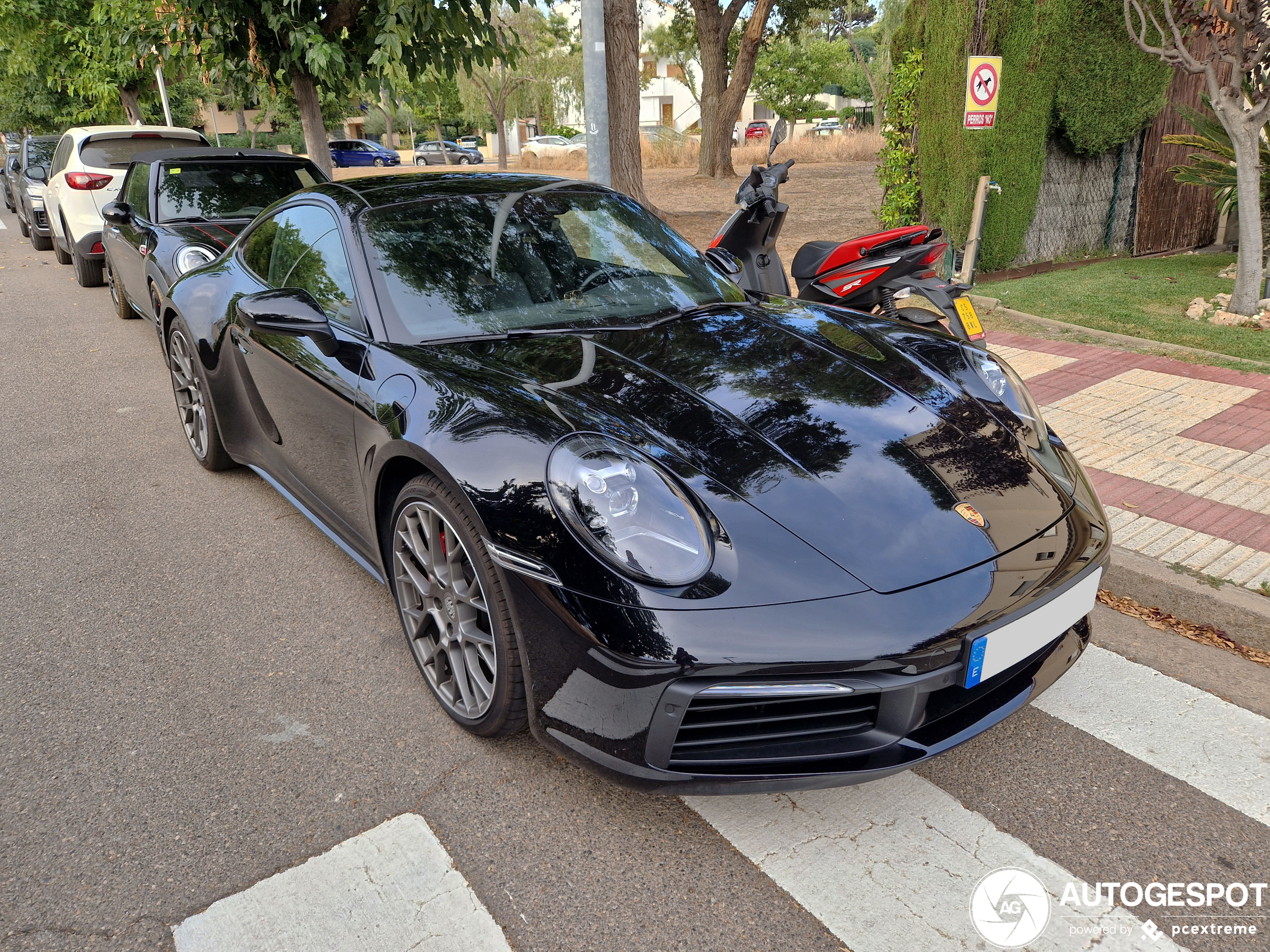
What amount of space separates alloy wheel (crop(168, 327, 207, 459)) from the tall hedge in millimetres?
7018

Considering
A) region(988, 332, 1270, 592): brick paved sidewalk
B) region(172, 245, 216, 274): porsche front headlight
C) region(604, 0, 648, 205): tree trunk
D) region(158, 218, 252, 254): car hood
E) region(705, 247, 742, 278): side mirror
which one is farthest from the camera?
region(604, 0, 648, 205): tree trunk

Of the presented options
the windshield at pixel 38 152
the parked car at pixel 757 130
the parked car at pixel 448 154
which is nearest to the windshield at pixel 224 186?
the windshield at pixel 38 152

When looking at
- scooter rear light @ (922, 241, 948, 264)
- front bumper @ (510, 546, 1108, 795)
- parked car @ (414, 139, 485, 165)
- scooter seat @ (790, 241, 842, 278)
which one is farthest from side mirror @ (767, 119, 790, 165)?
parked car @ (414, 139, 485, 165)

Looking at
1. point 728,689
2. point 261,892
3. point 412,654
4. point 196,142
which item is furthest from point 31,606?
point 196,142

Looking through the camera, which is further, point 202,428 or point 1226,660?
point 202,428

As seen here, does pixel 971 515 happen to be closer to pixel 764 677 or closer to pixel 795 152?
pixel 764 677

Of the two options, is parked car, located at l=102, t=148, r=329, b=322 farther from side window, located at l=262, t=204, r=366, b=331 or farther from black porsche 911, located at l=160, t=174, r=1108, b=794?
black porsche 911, located at l=160, t=174, r=1108, b=794

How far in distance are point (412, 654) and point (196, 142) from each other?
9.98m

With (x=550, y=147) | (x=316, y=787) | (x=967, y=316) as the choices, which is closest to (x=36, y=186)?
(x=967, y=316)

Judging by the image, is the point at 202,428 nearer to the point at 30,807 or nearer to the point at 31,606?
the point at 31,606

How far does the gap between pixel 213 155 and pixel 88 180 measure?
343cm

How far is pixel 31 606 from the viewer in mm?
3486

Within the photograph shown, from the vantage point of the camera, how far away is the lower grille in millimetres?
2039

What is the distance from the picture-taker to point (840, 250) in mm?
5516
